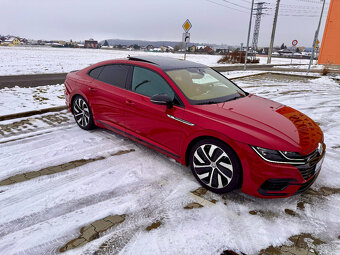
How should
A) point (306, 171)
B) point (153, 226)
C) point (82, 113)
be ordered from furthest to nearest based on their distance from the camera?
point (82, 113)
point (306, 171)
point (153, 226)

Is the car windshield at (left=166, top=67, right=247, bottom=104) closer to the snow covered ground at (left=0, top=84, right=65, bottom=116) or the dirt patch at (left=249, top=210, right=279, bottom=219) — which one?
the dirt patch at (left=249, top=210, right=279, bottom=219)

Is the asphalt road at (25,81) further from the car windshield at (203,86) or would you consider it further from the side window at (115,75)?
the car windshield at (203,86)

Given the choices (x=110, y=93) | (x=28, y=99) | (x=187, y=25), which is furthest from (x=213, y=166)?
(x=187, y=25)

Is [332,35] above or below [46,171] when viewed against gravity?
above

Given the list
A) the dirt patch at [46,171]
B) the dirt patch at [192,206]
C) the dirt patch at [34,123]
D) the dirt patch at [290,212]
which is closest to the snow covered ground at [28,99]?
the dirt patch at [34,123]

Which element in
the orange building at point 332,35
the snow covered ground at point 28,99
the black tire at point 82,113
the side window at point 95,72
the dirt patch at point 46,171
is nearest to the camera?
the dirt patch at point 46,171

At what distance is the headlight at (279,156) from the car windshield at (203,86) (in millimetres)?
1064

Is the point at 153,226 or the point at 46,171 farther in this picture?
the point at 46,171

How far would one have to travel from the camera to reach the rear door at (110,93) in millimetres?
4047

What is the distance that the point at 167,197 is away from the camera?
299 centimetres

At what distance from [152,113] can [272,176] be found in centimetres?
179

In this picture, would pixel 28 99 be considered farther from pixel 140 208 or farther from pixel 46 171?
pixel 140 208

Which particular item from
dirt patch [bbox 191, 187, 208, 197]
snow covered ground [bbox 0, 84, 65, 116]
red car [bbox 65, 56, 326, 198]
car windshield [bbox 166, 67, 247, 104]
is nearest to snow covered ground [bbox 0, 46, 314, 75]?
snow covered ground [bbox 0, 84, 65, 116]

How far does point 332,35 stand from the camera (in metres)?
30.1
